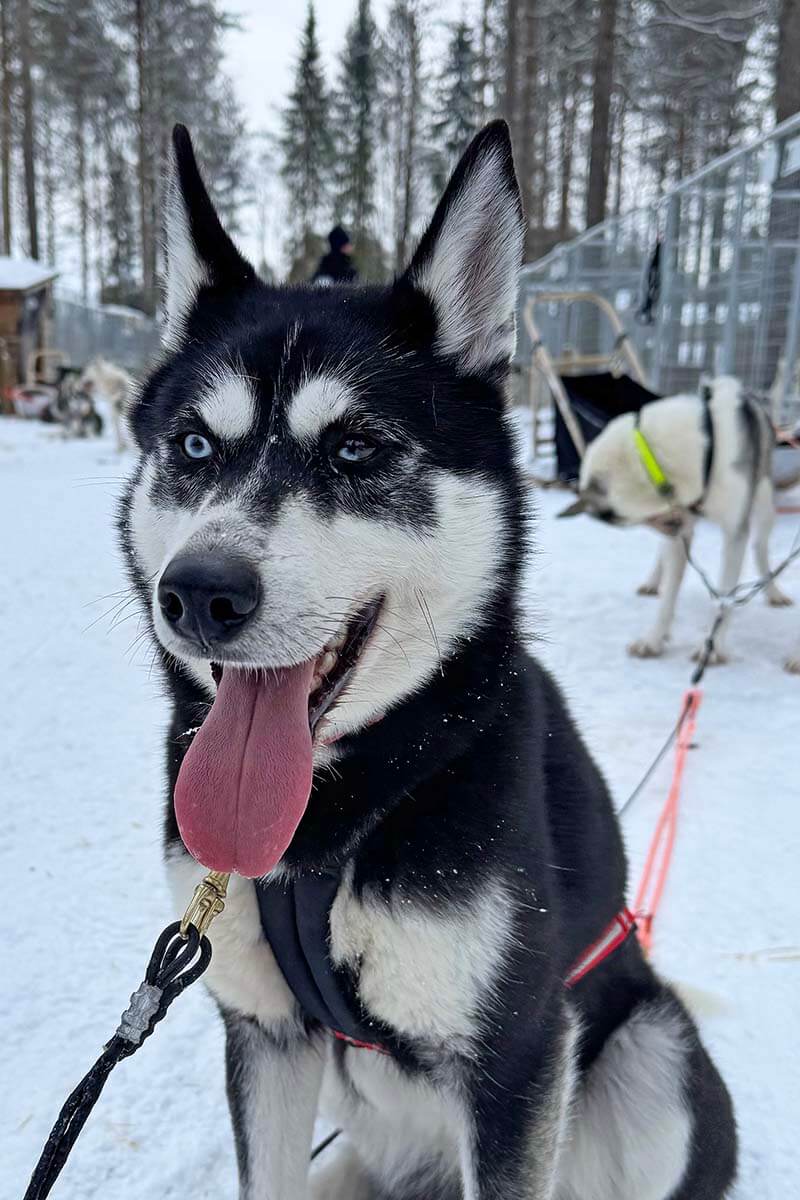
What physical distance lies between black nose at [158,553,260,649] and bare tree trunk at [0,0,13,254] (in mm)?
22800

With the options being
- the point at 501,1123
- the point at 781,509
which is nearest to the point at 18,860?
the point at 501,1123

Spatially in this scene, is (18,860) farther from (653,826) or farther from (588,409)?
(588,409)

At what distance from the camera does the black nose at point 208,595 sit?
44.1 inches

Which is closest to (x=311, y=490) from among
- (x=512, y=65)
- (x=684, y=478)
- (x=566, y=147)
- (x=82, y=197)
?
(x=684, y=478)

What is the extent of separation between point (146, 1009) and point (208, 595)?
586 mm

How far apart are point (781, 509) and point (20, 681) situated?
4.62m

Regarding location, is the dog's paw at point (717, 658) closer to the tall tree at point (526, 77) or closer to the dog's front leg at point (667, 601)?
the dog's front leg at point (667, 601)

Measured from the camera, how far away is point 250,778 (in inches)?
48.6

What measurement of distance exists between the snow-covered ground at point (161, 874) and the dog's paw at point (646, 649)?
0.22 feet

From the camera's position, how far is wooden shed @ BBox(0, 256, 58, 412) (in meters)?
16.8

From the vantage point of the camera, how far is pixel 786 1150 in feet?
5.66

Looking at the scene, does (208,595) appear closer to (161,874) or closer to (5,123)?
(161,874)

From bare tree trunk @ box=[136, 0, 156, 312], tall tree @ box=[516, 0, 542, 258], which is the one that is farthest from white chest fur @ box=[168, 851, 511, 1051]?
bare tree trunk @ box=[136, 0, 156, 312]

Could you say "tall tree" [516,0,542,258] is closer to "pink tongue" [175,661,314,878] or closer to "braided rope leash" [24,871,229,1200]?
"pink tongue" [175,661,314,878]
